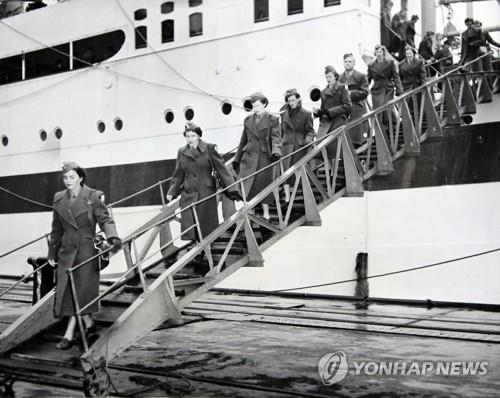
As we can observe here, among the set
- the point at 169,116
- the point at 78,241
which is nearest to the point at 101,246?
the point at 78,241

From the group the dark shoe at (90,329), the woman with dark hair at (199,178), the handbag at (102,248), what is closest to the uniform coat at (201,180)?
the woman with dark hair at (199,178)

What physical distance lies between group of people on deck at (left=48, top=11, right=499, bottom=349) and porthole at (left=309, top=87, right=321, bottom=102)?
4.90 feet

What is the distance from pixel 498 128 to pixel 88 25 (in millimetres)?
8525

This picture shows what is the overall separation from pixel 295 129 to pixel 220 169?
1518mm

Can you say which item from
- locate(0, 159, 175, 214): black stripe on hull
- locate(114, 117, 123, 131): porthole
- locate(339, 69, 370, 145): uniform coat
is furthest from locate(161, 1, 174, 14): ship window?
locate(339, 69, 370, 145): uniform coat

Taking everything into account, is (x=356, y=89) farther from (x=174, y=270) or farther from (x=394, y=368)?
(x=174, y=270)

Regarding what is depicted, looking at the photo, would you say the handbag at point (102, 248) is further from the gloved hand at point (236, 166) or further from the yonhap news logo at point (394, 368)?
the gloved hand at point (236, 166)

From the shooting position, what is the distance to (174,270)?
18.4 feet

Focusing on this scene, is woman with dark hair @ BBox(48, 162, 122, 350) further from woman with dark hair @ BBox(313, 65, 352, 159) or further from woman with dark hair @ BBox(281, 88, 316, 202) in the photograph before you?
woman with dark hair @ BBox(313, 65, 352, 159)

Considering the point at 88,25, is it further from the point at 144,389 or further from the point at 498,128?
the point at 144,389

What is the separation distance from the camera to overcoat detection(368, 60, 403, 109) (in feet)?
29.6

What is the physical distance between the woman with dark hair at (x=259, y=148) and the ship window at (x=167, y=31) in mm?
6239

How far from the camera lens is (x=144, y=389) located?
527 cm

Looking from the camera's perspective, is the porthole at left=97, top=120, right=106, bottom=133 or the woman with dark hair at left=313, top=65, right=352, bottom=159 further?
the porthole at left=97, top=120, right=106, bottom=133
